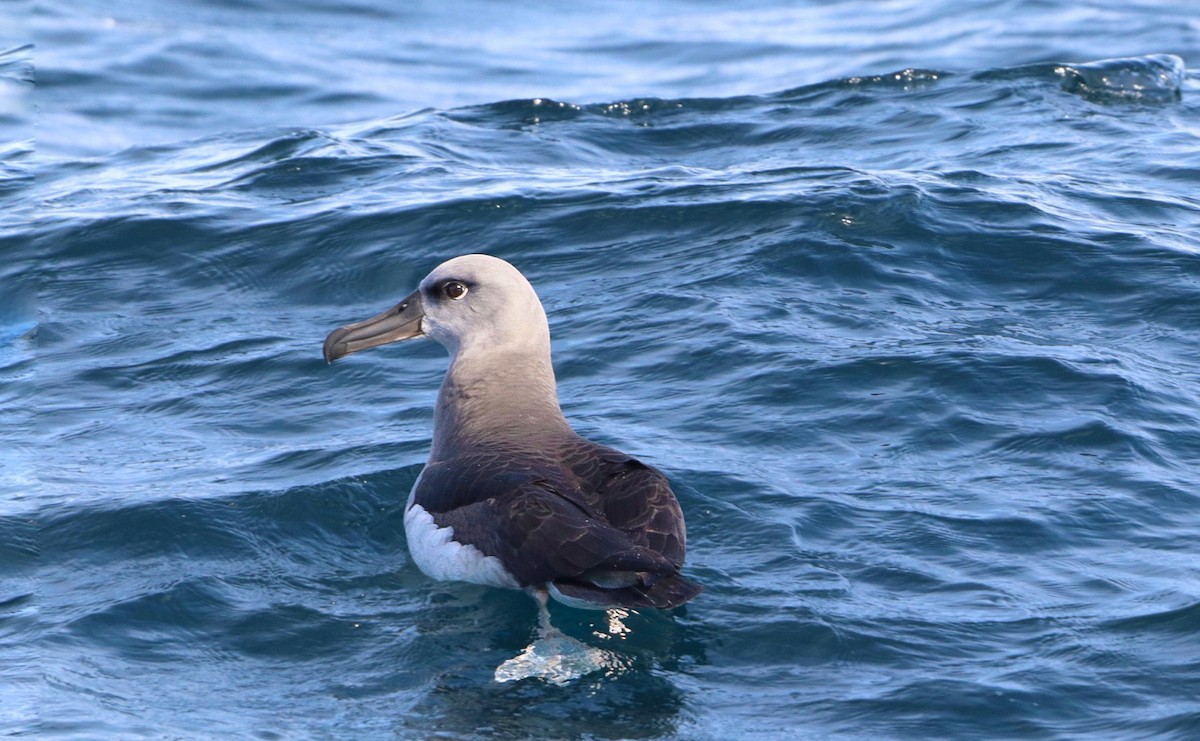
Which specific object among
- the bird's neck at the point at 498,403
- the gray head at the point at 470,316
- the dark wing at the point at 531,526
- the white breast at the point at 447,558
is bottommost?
the white breast at the point at 447,558

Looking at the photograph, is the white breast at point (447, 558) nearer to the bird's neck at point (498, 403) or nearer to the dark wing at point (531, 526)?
the dark wing at point (531, 526)

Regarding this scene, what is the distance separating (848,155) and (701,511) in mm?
7669

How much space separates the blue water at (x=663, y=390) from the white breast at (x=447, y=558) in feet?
0.50

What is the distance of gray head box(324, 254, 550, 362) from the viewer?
9.66m

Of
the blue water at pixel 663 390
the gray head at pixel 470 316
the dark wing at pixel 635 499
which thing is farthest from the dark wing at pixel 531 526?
the gray head at pixel 470 316

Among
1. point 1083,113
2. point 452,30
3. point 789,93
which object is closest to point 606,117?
point 789,93

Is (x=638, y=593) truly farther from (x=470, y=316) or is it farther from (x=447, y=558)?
(x=470, y=316)

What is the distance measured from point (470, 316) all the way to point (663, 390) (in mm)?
1937

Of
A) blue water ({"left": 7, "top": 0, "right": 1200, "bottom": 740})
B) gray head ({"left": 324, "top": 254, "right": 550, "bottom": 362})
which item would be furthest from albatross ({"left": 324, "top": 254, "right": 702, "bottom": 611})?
blue water ({"left": 7, "top": 0, "right": 1200, "bottom": 740})

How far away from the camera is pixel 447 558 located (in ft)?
26.7

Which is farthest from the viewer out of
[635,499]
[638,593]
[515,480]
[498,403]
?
[498,403]

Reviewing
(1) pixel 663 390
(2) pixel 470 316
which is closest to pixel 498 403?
(2) pixel 470 316

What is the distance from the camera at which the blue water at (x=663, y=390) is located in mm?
7246

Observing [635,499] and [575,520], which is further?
[635,499]
